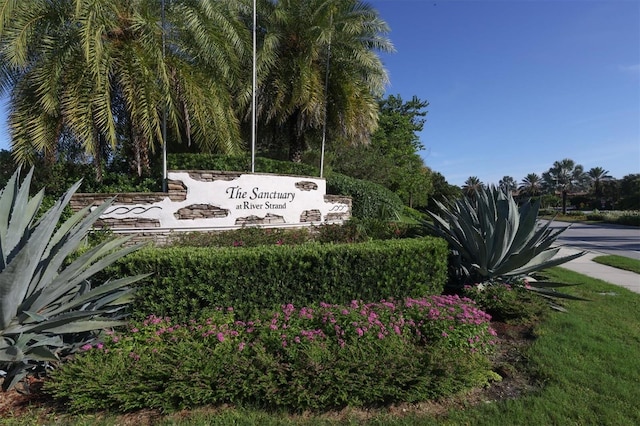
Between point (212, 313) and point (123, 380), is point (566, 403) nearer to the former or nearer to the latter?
point (212, 313)

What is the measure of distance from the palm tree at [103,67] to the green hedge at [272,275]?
4.35m

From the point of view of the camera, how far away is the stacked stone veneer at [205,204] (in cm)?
636

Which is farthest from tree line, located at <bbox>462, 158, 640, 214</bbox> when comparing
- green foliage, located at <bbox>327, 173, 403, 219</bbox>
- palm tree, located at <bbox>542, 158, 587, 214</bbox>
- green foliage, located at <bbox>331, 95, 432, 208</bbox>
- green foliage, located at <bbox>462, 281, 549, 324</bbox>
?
green foliage, located at <bbox>462, 281, 549, 324</bbox>

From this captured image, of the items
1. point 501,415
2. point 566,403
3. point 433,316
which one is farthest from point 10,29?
point 566,403

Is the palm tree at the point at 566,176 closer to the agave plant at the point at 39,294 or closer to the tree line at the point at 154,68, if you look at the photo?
the tree line at the point at 154,68

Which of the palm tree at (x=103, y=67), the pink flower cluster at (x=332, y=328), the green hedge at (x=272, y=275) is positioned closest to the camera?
the pink flower cluster at (x=332, y=328)

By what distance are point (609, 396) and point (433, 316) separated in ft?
4.83

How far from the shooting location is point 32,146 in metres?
6.60

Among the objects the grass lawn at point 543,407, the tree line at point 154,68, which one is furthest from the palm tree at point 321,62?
the grass lawn at point 543,407

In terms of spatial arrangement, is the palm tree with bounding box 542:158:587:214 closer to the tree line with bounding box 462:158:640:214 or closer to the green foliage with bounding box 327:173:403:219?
the tree line with bounding box 462:158:640:214

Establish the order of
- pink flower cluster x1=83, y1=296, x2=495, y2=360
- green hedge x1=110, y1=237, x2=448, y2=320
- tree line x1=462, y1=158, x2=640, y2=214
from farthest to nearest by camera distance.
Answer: tree line x1=462, y1=158, x2=640, y2=214
green hedge x1=110, y1=237, x2=448, y2=320
pink flower cluster x1=83, y1=296, x2=495, y2=360

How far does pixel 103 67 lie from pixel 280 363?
6.81m

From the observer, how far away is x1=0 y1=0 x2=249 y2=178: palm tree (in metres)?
6.30

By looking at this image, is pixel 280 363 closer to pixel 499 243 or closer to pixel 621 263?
pixel 499 243
